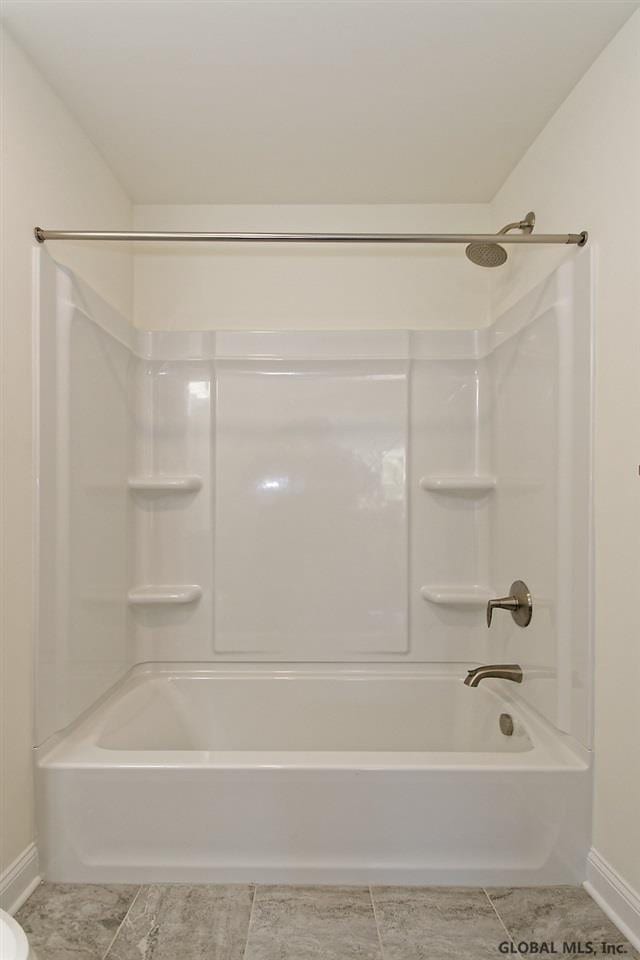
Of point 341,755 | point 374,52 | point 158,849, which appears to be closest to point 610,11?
point 374,52

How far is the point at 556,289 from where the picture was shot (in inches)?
78.7

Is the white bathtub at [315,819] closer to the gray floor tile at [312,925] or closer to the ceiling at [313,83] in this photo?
the gray floor tile at [312,925]

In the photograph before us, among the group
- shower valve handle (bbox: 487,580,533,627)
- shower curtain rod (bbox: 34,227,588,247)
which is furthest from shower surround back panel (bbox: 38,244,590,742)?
shower curtain rod (bbox: 34,227,588,247)

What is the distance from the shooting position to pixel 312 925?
1.65 m

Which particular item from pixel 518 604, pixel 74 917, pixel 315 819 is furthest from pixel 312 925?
pixel 518 604

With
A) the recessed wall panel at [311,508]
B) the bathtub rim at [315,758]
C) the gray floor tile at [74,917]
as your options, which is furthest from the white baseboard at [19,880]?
the recessed wall panel at [311,508]

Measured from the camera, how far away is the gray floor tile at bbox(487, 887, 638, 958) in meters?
1.58

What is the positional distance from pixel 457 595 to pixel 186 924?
149 centimetres

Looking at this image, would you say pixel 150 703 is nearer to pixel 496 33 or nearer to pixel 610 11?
pixel 496 33

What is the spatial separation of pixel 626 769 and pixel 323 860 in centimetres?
84

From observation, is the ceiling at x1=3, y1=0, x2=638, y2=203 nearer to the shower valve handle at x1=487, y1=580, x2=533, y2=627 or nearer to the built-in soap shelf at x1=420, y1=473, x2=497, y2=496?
the built-in soap shelf at x1=420, y1=473, x2=497, y2=496

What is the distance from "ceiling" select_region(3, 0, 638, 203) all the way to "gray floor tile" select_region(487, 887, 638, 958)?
7.36 ft

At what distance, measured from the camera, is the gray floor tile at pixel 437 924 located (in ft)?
5.09

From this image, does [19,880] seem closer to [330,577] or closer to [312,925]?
[312,925]
